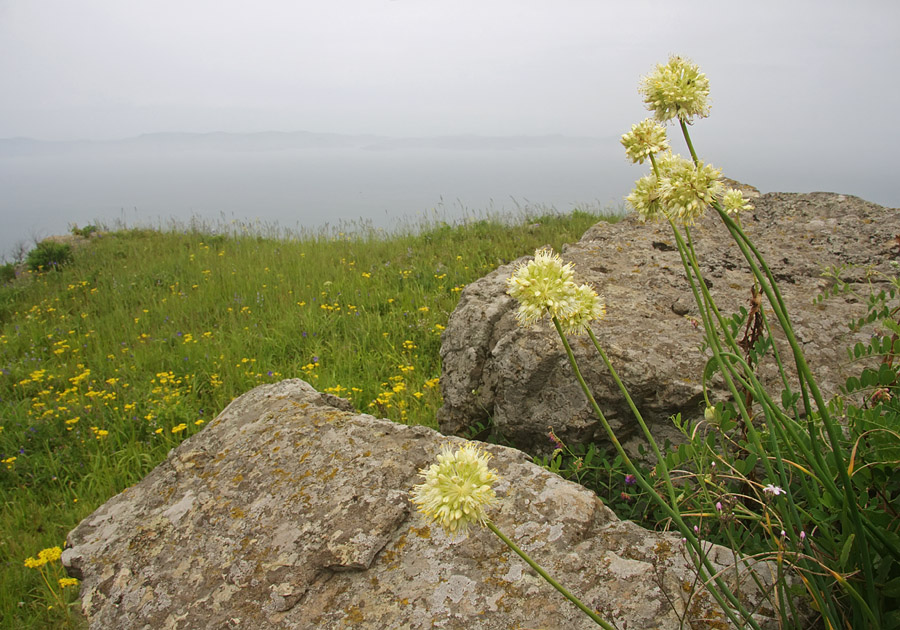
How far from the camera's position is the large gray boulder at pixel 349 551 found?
187 cm

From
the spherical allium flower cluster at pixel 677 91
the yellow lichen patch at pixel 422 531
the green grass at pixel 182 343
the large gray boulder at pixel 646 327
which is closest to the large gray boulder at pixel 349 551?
the yellow lichen patch at pixel 422 531

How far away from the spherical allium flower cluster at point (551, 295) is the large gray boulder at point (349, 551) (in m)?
0.80

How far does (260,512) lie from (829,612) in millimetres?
1998

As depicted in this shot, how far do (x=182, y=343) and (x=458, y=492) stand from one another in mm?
5523

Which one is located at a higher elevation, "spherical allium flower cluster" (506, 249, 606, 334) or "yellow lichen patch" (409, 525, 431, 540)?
"spherical allium flower cluster" (506, 249, 606, 334)

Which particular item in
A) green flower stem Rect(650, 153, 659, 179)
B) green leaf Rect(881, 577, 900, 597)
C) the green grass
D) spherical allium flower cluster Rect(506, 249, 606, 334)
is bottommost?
the green grass

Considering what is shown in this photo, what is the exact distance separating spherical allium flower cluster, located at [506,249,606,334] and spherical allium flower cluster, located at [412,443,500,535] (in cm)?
44

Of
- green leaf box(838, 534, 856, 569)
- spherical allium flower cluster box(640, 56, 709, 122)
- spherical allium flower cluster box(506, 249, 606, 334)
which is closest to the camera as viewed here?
green leaf box(838, 534, 856, 569)

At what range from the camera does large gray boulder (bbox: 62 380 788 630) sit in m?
1.87

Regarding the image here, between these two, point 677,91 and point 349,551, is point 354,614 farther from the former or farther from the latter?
point 677,91

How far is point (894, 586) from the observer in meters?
1.49

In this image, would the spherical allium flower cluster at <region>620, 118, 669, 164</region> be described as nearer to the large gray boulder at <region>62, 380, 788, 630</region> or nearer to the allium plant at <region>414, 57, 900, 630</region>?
the allium plant at <region>414, 57, 900, 630</region>

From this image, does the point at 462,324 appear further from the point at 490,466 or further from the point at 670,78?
the point at 670,78

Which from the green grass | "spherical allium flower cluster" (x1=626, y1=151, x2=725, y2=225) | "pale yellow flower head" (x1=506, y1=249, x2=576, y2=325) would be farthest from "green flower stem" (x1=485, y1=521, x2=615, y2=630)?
the green grass
